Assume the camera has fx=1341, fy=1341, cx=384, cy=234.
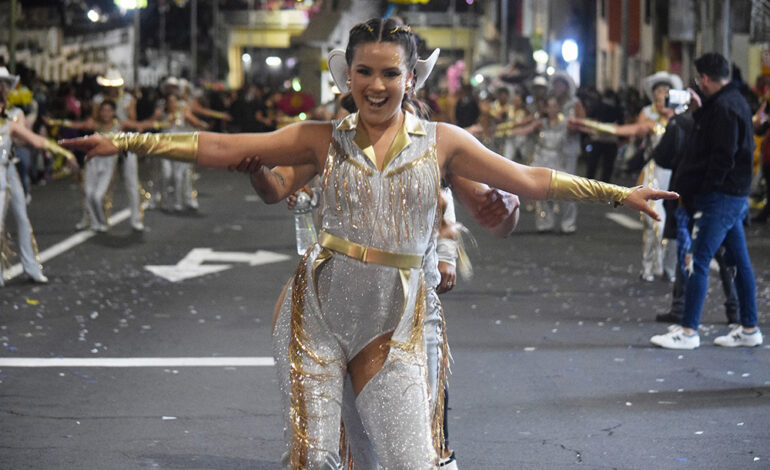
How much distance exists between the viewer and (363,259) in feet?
13.9

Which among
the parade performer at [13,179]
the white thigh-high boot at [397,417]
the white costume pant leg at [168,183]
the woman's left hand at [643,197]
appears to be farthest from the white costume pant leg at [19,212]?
the woman's left hand at [643,197]

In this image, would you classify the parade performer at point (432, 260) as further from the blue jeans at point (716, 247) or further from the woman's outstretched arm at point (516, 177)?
the blue jeans at point (716, 247)

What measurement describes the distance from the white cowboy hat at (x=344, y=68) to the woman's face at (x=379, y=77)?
25 centimetres

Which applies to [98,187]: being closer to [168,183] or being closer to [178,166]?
[178,166]

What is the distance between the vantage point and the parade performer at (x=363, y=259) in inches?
164

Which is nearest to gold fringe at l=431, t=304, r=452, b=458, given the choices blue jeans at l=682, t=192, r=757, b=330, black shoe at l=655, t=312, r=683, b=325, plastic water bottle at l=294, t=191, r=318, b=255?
plastic water bottle at l=294, t=191, r=318, b=255

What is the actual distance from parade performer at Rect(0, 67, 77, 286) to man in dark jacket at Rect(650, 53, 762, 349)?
542 cm

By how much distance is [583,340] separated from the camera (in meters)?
9.50

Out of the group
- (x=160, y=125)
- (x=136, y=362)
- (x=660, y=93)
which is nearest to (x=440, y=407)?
(x=136, y=362)

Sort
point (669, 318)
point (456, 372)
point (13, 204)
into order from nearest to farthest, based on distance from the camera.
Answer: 1. point (456, 372)
2. point (669, 318)
3. point (13, 204)

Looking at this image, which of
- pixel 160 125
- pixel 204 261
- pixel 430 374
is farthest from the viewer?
pixel 160 125

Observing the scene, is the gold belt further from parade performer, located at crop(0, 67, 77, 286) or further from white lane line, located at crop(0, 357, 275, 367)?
parade performer, located at crop(0, 67, 77, 286)

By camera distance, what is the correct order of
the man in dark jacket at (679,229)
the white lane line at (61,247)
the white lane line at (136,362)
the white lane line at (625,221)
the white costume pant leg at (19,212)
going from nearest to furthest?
the white lane line at (136,362)
the man in dark jacket at (679,229)
the white costume pant leg at (19,212)
the white lane line at (61,247)
the white lane line at (625,221)

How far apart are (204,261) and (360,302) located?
990 cm
